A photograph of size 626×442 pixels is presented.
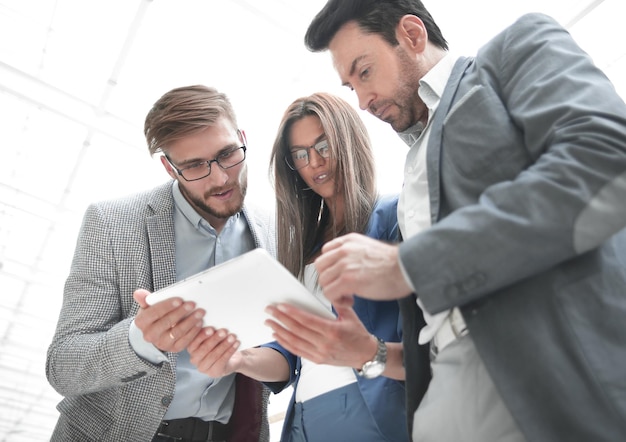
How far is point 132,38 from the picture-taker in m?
3.34

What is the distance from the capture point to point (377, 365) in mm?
1327

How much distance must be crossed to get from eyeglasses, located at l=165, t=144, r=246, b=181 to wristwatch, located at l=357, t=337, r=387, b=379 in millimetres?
1059

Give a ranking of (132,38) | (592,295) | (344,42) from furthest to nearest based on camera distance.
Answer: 1. (132,38)
2. (344,42)
3. (592,295)

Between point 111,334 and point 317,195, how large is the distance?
0.89 m

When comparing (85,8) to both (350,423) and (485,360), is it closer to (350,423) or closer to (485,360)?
(350,423)

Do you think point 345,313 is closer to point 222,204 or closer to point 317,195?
point 317,195

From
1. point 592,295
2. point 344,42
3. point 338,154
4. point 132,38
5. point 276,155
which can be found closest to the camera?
point 592,295

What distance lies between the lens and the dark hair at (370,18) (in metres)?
1.49

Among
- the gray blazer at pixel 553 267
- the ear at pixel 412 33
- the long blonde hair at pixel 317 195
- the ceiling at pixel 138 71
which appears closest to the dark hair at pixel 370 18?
the ear at pixel 412 33

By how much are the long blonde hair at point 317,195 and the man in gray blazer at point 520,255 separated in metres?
0.61

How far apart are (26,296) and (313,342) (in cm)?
709

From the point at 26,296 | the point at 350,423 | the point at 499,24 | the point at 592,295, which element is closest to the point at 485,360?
the point at 592,295

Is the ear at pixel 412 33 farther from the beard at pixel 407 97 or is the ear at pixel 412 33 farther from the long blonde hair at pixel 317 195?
the long blonde hair at pixel 317 195

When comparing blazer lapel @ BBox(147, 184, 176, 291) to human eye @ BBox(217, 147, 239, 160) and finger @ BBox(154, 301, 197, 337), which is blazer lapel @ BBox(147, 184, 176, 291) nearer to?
human eye @ BBox(217, 147, 239, 160)
